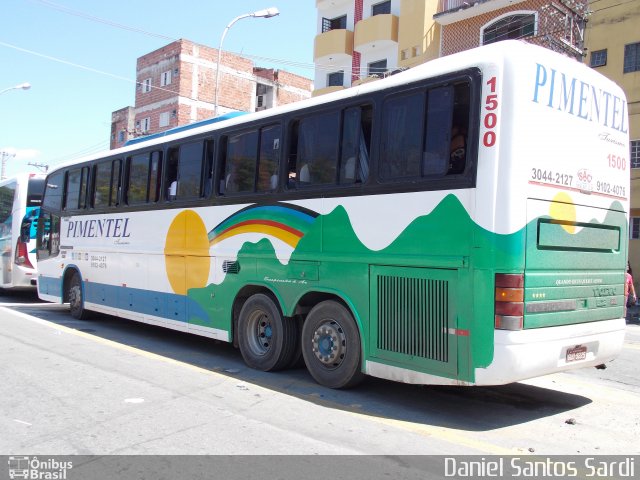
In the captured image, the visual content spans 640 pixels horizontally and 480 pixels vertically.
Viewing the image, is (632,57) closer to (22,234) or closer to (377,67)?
(377,67)

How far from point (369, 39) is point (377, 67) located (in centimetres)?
147

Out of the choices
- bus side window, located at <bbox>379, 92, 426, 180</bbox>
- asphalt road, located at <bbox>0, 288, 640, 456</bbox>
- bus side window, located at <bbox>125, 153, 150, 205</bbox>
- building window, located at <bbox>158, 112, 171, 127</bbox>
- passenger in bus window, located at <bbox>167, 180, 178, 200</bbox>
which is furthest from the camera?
building window, located at <bbox>158, 112, 171, 127</bbox>

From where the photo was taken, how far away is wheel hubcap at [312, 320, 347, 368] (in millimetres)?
6355

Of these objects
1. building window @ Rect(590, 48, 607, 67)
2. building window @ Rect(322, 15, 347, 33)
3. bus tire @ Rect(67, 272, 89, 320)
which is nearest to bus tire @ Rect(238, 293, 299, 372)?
bus tire @ Rect(67, 272, 89, 320)

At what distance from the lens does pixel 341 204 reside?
249 inches

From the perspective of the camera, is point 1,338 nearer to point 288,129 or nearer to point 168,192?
point 168,192

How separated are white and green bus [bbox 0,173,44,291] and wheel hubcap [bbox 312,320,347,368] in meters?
11.5

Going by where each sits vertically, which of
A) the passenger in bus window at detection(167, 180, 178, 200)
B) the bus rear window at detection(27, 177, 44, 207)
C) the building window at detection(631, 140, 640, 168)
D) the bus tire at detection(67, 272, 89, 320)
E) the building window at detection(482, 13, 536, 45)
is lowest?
the bus tire at detection(67, 272, 89, 320)

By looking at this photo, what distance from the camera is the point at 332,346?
6457 millimetres

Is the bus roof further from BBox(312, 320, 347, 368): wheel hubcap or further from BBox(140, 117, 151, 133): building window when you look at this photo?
BBox(140, 117, 151, 133): building window

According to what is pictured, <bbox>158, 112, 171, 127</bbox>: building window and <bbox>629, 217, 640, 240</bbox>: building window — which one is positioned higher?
<bbox>158, 112, 171, 127</bbox>: building window

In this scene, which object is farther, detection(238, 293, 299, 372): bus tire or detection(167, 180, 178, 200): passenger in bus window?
detection(167, 180, 178, 200): passenger in bus window

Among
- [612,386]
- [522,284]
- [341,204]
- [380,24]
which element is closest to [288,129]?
[341,204]
